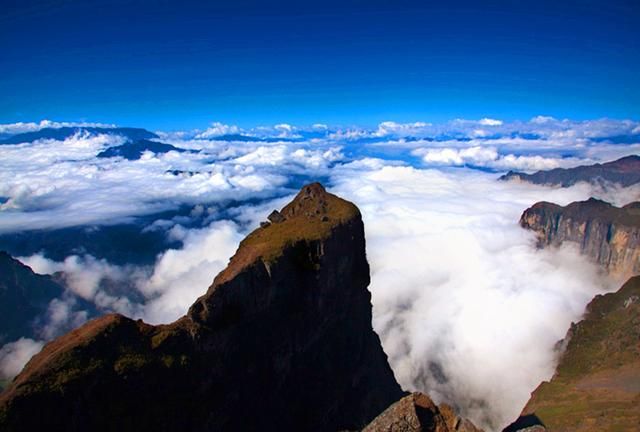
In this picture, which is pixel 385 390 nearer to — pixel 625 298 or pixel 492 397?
pixel 492 397

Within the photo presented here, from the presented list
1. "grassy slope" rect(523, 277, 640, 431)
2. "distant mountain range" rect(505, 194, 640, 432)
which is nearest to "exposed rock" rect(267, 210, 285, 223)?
"distant mountain range" rect(505, 194, 640, 432)

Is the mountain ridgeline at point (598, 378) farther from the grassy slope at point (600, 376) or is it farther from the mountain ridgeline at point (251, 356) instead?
the mountain ridgeline at point (251, 356)

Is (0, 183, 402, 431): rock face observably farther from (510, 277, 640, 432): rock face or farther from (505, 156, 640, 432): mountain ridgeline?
(510, 277, 640, 432): rock face

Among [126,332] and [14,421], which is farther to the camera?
[126,332]

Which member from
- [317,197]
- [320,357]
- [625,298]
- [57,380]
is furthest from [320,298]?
[625,298]

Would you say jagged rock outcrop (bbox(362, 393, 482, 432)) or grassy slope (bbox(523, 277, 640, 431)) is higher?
jagged rock outcrop (bbox(362, 393, 482, 432))

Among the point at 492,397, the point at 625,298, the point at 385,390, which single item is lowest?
the point at 492,397

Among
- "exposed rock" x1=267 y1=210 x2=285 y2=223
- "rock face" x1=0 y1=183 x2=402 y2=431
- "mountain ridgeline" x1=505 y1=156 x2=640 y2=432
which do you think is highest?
"exposed rock" x1=267 y1=210 x2=285 y2=223

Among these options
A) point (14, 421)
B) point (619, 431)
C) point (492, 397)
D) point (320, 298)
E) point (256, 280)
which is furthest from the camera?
point (492, 397)
